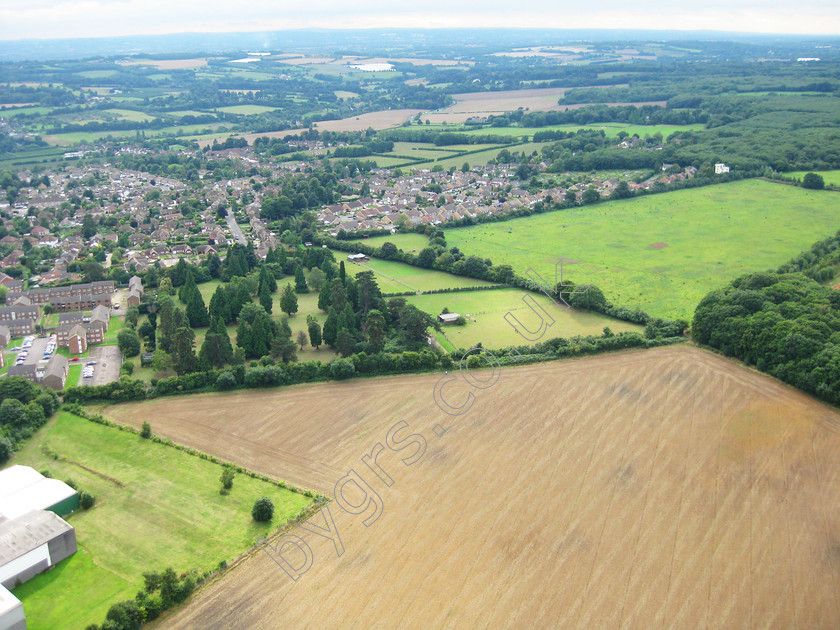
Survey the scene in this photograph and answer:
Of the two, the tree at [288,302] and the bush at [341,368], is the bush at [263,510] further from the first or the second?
the tree at [288,302]

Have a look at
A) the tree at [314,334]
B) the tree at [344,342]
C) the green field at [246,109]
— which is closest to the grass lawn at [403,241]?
the tree at [314,334]

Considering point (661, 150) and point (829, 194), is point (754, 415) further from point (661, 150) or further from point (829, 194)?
point (661, 150)

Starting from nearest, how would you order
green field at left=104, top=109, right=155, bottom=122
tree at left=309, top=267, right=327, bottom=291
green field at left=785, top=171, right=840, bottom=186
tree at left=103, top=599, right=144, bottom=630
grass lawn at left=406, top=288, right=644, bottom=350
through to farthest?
tree at left=103, top=599, right=144, bottom=630
grass lawn at left=406, top=288, right=644, bottom=350
tree at left=309, top=267, right=327, bottom=291
green field at left=785, top=171, right=840, bottom=186
green field at left=104, top=109, right=155, bottom=122

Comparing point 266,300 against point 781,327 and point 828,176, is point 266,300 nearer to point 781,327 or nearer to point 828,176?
point 781,327

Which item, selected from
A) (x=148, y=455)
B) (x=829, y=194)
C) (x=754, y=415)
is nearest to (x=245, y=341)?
(x=148, y=455)

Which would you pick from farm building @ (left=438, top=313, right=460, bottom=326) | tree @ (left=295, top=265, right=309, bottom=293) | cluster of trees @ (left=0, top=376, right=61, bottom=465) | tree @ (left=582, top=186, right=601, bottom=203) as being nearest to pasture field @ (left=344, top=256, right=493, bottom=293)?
tree @ (left=295, top=265, right=309, bottom=293)

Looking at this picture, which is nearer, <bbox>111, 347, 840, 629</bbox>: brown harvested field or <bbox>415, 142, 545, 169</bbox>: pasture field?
<bbox>111, 347, 840, 629</bbox>: brown harvested field

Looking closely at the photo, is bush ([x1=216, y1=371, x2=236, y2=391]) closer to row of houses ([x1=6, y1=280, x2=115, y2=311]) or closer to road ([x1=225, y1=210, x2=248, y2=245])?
row of houses ([x1=6, y1=280, x2=115, y2=311])
